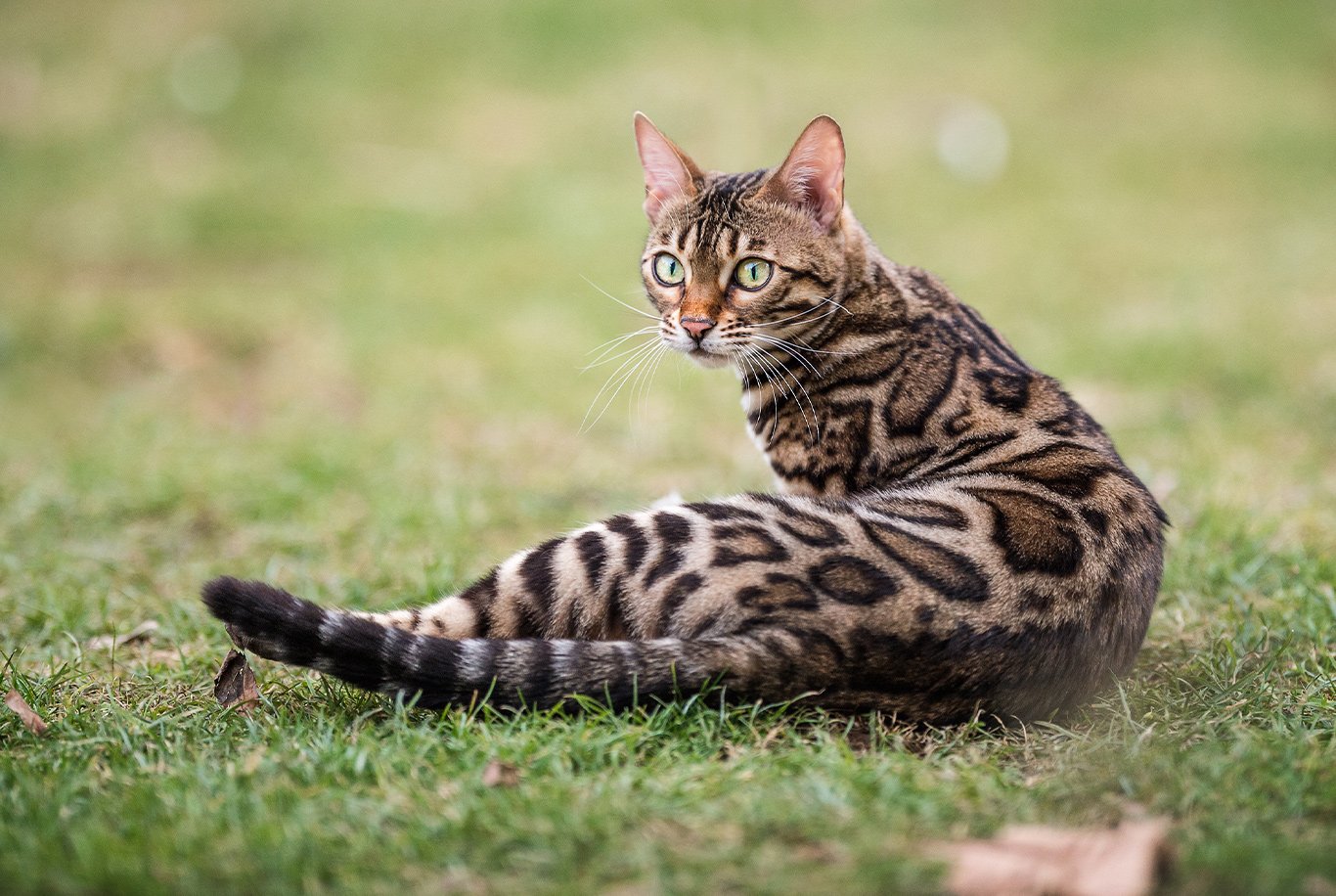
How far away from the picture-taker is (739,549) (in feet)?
9.76

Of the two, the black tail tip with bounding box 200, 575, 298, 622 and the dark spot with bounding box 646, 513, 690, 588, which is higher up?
the dark spot with bounding box 646, 513, 690, 588

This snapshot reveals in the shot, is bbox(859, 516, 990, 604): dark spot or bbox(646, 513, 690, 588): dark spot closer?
bbox(859, 516, 990, 604): dark spot

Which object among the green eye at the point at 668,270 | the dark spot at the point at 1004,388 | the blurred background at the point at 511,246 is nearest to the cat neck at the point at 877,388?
the dark spot at the point at 1004,388

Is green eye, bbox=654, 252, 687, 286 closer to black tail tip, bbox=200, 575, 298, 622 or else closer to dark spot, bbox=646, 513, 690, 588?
dark spot, bbox=646, 513, 690, 588

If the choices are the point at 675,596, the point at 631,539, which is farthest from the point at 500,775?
the point at 631,539

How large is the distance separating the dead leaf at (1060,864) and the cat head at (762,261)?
6.01 feet

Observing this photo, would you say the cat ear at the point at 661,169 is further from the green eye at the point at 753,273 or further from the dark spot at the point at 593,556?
the dark spot at the point at 593,556

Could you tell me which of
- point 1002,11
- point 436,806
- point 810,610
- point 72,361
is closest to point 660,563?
point 810,610

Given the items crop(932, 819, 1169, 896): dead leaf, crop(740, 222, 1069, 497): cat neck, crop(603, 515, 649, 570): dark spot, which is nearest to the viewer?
crop(932, 819, 1169, 896): dead leaf

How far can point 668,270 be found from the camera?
3891mm

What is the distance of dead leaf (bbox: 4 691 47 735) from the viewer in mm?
2994

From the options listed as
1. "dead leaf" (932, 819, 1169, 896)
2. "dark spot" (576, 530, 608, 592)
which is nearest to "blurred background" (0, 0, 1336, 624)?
"dark spot" (576, 530, 608, 592)

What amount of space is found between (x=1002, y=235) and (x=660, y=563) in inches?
308

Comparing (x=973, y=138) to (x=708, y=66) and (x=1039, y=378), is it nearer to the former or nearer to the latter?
(x=708, y=66)
